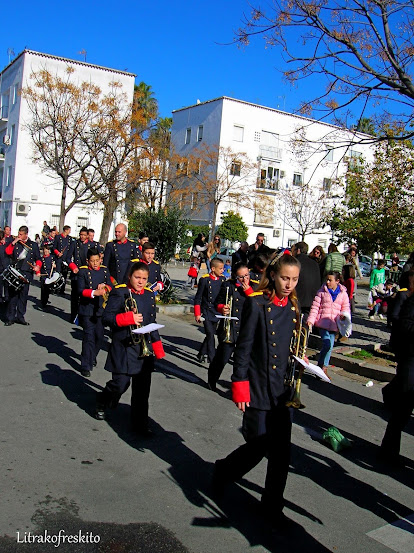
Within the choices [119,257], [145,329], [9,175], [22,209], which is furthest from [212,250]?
[9,175]

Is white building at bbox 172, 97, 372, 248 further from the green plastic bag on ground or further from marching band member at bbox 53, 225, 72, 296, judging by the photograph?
the green plastic bag on ground

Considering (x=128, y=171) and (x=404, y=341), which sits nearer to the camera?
(x=404, y=341)

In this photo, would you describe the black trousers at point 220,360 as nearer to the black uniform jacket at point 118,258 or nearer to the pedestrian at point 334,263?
the black uniform jacket at point 118,258

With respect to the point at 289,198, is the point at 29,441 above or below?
below

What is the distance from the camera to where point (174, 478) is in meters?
4.85

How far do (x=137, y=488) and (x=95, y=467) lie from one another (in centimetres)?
56

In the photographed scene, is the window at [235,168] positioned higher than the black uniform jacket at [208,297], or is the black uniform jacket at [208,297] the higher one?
the window at [235,168]

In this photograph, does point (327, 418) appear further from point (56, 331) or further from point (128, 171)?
point (128, 171)

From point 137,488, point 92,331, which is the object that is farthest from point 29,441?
point 92,331

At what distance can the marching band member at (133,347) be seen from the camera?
5.65 meters

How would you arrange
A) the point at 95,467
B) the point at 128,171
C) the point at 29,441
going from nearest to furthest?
the point at 95,467 → the point at 29,441 → the point at 128,171

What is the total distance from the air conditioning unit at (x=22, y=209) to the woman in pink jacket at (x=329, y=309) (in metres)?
34.8

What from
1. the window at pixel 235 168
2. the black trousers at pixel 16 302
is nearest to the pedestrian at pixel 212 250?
the black trousers at pixel 16 302

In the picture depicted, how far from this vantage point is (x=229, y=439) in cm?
591
